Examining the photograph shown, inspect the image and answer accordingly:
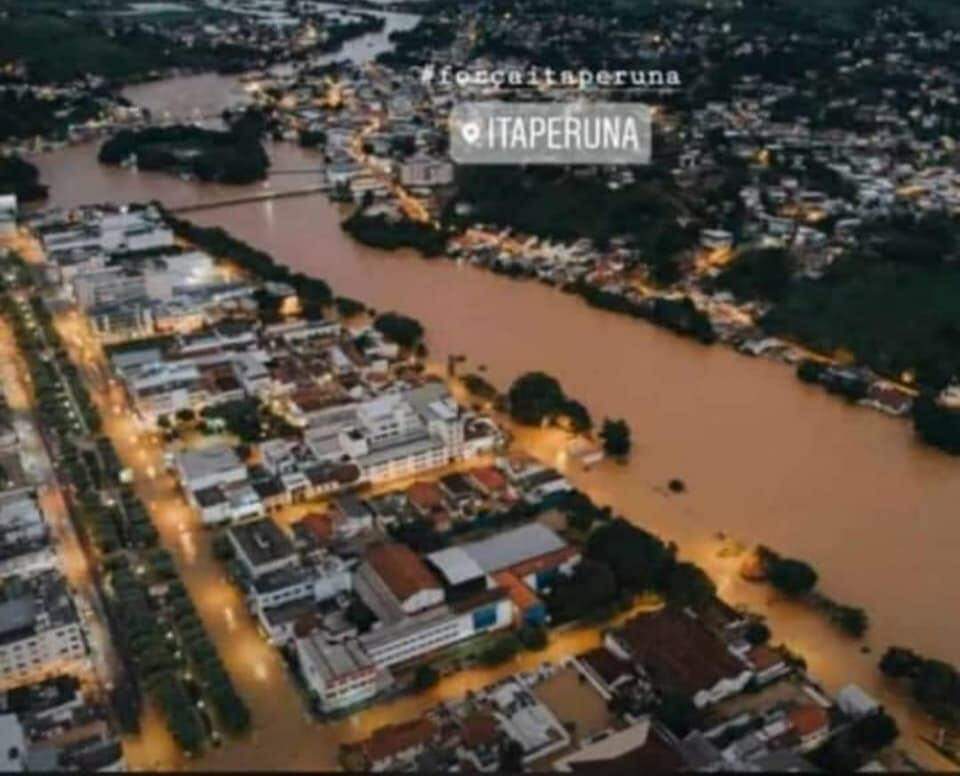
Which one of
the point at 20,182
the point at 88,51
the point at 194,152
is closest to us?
the point at 20,182

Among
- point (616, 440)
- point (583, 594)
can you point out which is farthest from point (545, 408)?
point (583, 594)

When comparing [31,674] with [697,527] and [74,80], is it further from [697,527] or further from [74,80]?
[74,80]

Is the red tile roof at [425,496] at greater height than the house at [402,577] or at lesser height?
lesser

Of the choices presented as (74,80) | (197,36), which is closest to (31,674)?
(74,80)

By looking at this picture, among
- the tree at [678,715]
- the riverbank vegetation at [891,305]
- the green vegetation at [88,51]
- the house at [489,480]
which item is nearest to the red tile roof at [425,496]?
the house at [489,480]

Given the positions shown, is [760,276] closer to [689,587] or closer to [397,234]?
[397,234]

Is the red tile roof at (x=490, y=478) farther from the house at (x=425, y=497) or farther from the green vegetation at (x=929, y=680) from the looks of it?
the green vegetation at (x=929, y=680)
